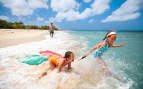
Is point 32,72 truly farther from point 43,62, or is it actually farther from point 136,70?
point 136,70

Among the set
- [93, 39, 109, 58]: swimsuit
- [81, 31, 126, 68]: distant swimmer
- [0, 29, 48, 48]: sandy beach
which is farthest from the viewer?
[0, 29, 48, 48]: sandy beach

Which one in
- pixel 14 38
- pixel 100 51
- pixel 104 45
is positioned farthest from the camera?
pixel 14 38

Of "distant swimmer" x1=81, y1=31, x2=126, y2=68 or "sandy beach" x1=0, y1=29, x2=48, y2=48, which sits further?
"sandy beach" x1=0, y1=29, x2=48, y2=48

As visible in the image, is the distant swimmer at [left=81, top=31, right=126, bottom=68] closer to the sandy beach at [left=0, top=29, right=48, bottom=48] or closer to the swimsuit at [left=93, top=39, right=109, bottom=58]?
the swimsuit at [left=93, top=39, right=109, bottom=58]

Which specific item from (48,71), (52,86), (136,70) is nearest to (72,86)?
(52,86)

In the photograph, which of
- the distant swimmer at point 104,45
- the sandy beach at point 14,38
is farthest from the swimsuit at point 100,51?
the sandy beach at point 14,38

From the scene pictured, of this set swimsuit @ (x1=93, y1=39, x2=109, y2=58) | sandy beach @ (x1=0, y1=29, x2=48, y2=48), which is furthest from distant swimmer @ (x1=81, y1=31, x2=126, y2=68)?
sandy beach @ (x1=0, y1=29, x2=48, y2=48)

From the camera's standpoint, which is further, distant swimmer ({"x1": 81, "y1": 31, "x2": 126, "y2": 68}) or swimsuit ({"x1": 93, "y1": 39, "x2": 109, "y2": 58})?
swimsuit ({"x1": 93, "y1": 39, "x2": 109, "y2": 58})

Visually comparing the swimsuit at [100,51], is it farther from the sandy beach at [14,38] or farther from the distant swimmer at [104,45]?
the sandy beach at [14,38]

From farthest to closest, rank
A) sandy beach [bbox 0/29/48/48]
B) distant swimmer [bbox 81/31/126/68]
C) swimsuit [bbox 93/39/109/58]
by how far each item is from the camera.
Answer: sandy beach [bbox 0/29/48/48] < swimsuit [bbox 93/39/109/58] < distant swimmer [bbox 81/31/126/68]

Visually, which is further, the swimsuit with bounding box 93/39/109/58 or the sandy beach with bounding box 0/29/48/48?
the sandy beach with bounding box 0/29/48/48

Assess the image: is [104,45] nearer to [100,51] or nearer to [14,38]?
[100,51]

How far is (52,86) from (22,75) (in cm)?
117

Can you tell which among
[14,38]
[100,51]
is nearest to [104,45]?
[100,51]
